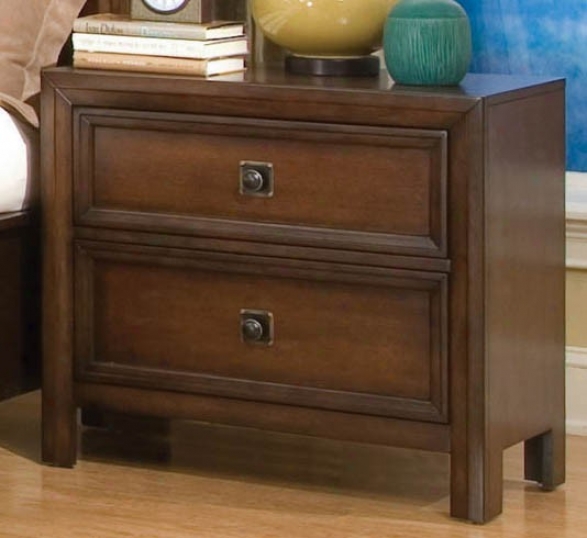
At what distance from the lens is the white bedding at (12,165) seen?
2.55 m

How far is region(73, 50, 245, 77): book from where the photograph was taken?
2451 mm

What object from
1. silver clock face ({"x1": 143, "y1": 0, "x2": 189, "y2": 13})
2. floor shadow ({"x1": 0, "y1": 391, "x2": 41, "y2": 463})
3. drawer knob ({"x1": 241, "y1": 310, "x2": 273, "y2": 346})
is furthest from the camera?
floor shadow ({"x1": 0, "y1": 391, "x2": 41, "y2": 463})

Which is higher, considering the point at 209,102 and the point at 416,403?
the point at 209,102

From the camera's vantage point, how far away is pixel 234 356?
8.03 feet

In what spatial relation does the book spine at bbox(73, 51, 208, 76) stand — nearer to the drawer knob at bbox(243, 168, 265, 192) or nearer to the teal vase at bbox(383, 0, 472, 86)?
the drawer knob at bbox(243, 168, 265, 192)

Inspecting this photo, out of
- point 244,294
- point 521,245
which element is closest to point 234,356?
point 244,294

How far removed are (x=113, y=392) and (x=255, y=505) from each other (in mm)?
296

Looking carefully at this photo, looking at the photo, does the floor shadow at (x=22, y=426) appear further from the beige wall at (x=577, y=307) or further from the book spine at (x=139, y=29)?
the beige wall at (x=577, y=307)

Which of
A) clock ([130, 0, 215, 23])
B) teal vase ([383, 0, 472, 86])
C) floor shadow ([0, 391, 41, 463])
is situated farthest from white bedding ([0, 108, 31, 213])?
teal vase ([383, 0, 472, 86])

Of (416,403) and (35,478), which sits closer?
(416,403)

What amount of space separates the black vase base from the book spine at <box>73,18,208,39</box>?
16 cm

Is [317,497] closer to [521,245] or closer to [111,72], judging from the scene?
[521,245]

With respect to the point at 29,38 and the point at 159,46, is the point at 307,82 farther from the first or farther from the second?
the point at 29,38

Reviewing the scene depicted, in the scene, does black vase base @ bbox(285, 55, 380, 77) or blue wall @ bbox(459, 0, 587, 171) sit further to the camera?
blue wall @ bbox(459, 0, 587, 171)
